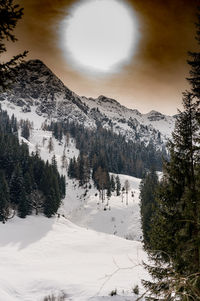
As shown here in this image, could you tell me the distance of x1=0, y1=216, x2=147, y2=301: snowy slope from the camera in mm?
16047

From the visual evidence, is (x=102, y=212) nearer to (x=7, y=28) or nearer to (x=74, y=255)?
(x=74, y=255)

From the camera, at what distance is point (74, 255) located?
32781 millimetres

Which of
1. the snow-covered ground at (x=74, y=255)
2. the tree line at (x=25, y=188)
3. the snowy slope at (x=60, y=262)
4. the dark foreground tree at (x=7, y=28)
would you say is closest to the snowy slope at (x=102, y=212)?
the snow-covered ground at (x=74, y=255)

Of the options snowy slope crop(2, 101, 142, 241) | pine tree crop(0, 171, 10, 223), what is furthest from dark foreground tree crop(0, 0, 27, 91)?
snowy slope crop(2, 101, 142, 241)

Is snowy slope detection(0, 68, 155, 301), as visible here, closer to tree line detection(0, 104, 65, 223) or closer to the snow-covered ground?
the snow-covered ground

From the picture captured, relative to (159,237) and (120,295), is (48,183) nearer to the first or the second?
(120,295)

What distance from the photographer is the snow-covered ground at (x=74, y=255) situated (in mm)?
16156

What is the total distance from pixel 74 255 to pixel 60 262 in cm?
453

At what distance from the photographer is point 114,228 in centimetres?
6644

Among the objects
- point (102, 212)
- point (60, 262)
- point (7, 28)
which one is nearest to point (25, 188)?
point (102, 212)

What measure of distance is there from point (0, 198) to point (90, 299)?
42.9 meters

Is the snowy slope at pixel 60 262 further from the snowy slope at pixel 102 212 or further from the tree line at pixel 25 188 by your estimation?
the snowy slope at pixel 102 212

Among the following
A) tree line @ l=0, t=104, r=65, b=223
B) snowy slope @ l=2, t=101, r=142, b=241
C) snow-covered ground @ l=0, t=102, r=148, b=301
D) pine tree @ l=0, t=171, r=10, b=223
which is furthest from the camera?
snowy slope @ l=2, t=101, r=142, b=241

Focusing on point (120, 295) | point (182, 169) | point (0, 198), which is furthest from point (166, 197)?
point (0, 198)
